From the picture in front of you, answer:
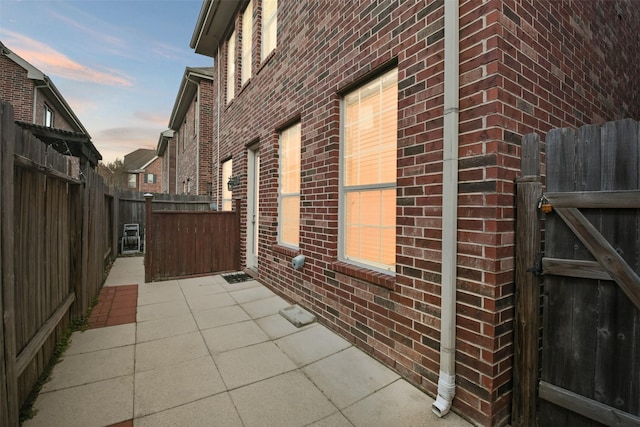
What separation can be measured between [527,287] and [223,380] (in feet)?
7.64

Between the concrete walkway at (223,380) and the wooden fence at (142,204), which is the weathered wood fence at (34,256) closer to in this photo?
the concrete walkway at (223,380)

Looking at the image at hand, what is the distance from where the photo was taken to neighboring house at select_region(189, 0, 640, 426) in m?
1.73

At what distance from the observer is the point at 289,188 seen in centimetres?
429

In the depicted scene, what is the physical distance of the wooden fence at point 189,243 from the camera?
17.1 ft

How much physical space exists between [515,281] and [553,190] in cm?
62

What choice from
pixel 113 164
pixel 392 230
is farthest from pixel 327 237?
pixel 113 164

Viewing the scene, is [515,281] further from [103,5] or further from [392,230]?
[103,5]

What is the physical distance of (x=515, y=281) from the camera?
1785 mm

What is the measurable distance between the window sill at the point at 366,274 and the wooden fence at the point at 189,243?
3.54 metres

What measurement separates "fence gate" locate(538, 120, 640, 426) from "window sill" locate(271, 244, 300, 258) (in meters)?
2.80

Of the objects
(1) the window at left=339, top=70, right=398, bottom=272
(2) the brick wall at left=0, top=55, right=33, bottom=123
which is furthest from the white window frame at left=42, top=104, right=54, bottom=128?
(1) the window at left=339, top=70, right=398, bottom=272

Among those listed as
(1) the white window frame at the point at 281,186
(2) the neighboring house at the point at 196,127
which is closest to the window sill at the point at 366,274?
(1) the white window frame at the point at 281,186

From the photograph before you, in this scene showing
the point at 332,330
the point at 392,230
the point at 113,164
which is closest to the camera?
the point at 392,230

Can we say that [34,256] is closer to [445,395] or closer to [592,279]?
[445,395]
